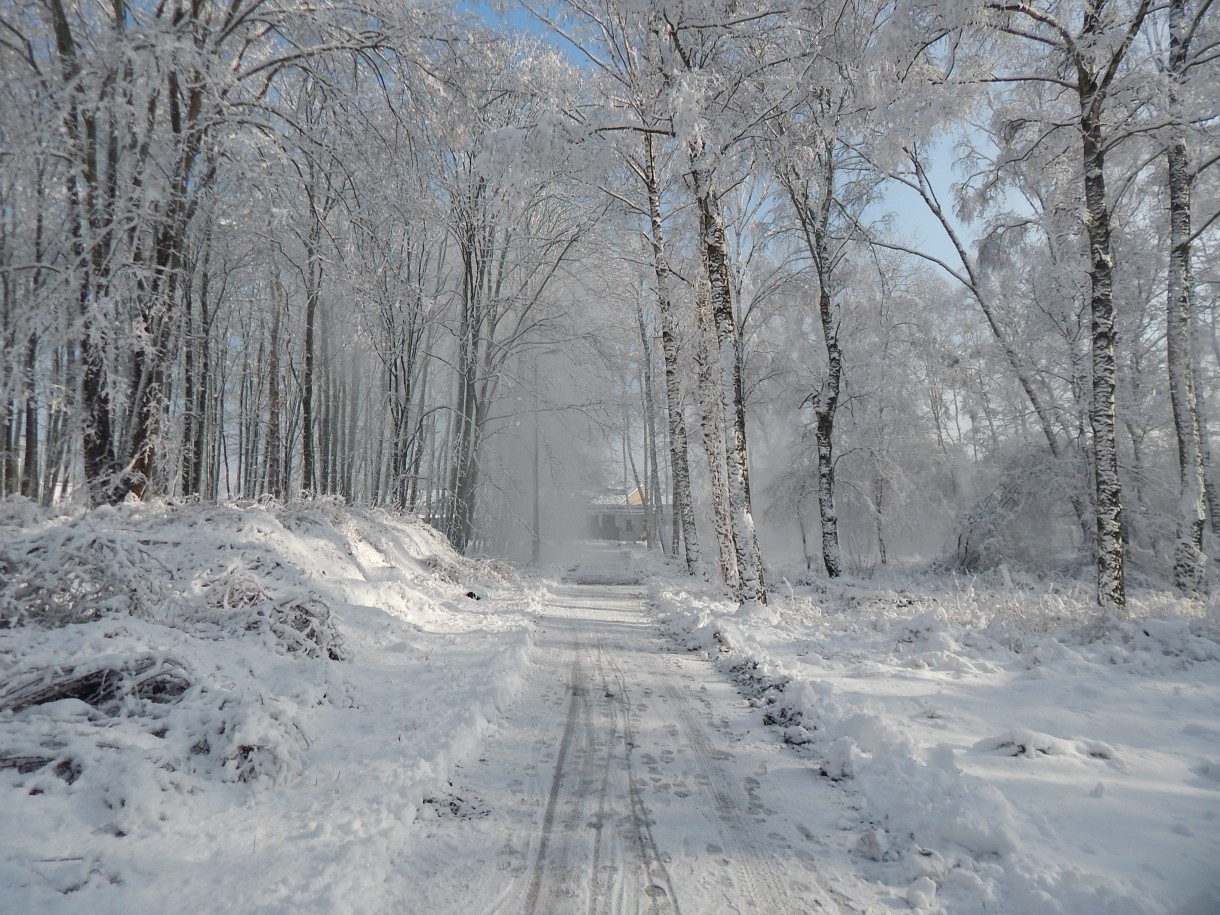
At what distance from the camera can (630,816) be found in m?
3.19

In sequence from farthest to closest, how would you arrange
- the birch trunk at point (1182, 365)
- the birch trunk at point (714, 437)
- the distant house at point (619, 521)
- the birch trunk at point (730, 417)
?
the distant house at point (619, 521) → the birch trunk at point (714, 437) → the birch trunk at point (730, 417) → the birch trunk at point (1182, 365)

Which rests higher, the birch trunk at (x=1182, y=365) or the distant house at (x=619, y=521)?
the birch trunk at (x=1182, y=365)

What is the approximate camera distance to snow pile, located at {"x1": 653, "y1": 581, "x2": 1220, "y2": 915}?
2.53 meters

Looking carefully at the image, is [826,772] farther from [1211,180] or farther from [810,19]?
[1211,180]

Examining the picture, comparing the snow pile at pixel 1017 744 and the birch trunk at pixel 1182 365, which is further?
the birch trunk at pixel 1182 365

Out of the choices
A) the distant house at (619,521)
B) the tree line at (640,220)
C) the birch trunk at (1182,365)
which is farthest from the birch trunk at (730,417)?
the distant house at (619,521)

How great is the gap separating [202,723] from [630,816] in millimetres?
2719

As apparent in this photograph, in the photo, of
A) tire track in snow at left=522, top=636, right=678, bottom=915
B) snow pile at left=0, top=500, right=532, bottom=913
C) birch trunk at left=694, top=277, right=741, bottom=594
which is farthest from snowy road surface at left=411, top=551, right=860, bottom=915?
birch trunk at left=694, top=277, right=741, bottom=594

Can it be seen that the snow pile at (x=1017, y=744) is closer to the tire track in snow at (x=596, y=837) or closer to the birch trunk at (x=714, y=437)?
the tire track in snow at (x=596, y=837)

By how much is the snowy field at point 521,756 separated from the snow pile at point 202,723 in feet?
0.06

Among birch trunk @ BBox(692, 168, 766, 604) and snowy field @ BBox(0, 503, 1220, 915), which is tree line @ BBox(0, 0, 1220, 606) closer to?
birch trunk @ BBox(692, 168, 766, 604)

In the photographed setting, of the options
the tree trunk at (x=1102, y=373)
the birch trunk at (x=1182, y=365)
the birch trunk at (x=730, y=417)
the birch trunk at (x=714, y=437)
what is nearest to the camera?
the tree trunk at (x=1102, y=373)

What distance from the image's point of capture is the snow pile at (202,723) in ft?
Answer: 8.01

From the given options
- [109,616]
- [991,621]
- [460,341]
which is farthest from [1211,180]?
[109,616]
